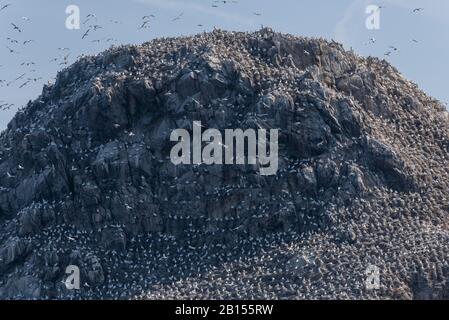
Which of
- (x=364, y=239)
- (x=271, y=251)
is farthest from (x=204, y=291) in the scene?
(x=364, y=239)

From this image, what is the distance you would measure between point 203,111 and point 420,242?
28.5 metres

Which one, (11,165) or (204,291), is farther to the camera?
(11,165)

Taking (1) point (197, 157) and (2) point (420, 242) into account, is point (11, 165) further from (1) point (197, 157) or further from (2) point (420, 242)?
(2) point (420, 242)

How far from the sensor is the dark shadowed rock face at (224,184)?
128 metres

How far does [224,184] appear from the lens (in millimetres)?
137125

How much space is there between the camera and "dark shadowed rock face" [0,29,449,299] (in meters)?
128

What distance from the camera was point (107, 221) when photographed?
13588cm
